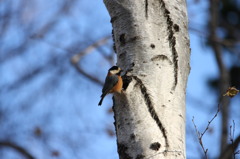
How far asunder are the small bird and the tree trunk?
0.17 ft

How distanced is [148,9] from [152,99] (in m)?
0.54

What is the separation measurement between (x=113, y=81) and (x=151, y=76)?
0.84m

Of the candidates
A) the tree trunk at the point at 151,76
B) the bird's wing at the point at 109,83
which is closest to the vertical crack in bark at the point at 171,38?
the tree trunk at the point at 151,76

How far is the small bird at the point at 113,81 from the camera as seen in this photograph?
2.12 m

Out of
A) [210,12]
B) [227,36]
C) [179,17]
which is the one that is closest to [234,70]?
[227,36]

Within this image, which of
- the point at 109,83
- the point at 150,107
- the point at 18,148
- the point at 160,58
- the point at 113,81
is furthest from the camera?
the point at 18,148

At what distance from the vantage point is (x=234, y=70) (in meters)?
9.08

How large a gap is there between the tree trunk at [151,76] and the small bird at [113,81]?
0.17 ft

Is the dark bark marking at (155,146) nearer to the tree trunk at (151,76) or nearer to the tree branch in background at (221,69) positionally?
the tree trunk at (151,76)

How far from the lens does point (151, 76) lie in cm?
194

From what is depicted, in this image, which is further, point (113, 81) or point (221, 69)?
point (221, 69)

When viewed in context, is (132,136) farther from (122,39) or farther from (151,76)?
(122,39)

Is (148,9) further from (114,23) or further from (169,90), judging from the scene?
(169,90)

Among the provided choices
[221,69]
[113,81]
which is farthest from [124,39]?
[221,69]
